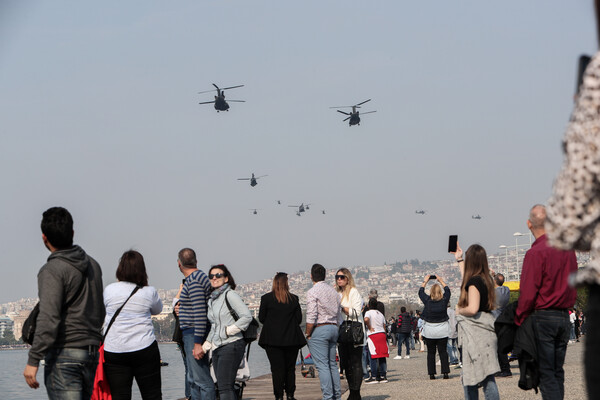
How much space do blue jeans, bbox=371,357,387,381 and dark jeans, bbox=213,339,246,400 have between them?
8.21 m

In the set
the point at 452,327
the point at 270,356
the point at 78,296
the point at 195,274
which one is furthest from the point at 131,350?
the point at 452,327

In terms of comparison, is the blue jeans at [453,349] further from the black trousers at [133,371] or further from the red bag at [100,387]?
the red bag at [100,387]

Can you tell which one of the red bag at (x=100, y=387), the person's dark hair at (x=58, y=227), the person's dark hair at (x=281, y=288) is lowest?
the red bag at (x=100, y=387)

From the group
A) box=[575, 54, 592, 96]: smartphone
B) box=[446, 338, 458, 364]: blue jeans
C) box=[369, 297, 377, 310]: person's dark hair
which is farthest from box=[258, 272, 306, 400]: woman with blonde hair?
box=[446, 338, 458, 364]: blue jeans

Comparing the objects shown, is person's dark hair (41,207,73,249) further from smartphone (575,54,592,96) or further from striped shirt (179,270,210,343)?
smartphone (575,54,592,96)

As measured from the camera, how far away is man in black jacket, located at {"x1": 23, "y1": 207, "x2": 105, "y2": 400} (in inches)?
233

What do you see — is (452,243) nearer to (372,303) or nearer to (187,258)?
(187,258)

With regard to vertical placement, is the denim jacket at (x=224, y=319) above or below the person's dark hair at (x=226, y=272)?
below

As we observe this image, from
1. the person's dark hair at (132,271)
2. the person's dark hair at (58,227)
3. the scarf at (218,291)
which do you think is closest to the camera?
the person's dark hair at (58,227)

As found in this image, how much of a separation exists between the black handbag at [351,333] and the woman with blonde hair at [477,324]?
3.56 m

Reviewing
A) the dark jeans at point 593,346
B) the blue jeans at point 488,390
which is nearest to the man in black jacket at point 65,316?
the blue jeans at point 488,390

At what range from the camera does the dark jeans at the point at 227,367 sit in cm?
973

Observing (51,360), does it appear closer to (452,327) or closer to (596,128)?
(596,128)

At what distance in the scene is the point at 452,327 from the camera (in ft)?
62.7
